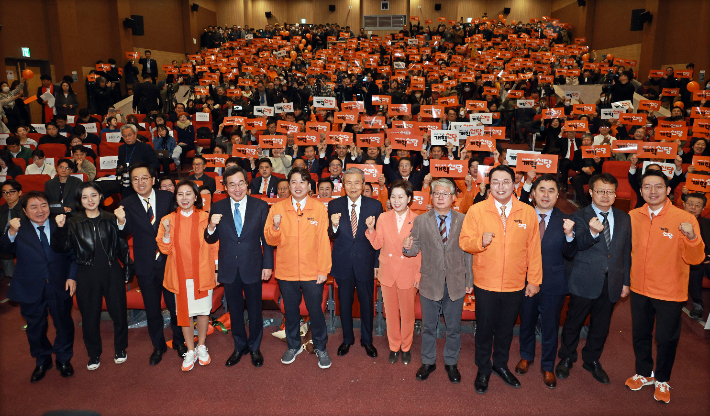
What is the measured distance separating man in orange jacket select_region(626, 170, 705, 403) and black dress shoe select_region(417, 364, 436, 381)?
61.1 inches

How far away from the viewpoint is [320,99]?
9500mm

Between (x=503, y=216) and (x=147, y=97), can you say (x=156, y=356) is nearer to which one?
(x=503, y=216)

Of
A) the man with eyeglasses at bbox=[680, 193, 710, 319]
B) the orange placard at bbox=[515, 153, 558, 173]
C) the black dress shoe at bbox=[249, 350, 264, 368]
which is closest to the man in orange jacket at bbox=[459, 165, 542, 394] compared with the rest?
the black dress shoe at bbox=[249, 350, 264, 368]

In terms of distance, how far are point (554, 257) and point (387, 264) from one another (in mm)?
1286

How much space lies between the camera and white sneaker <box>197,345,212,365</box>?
3594 mm

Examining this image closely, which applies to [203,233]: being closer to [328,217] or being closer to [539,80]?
[328,217]

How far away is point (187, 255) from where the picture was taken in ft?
11.1

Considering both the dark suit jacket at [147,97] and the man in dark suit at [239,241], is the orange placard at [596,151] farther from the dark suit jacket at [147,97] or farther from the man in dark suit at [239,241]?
the dark suit jacket at [147,97]

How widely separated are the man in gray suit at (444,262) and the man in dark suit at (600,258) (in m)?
0.82

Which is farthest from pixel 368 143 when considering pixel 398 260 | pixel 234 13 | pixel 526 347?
pixel 234 13

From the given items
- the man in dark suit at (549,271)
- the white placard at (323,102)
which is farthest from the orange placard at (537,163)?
the white placard at (323,102)

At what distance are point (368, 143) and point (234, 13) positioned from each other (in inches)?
837

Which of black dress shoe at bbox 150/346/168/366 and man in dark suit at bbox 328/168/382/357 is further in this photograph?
black dress shoe at bbox 150/346/168/366

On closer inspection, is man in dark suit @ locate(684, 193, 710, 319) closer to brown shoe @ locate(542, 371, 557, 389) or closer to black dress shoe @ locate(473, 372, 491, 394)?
brown shoe @ locate(542, 371, 557, 389)
